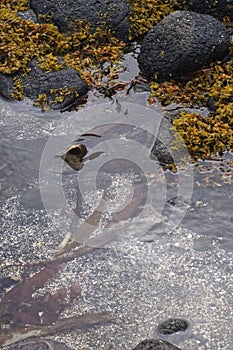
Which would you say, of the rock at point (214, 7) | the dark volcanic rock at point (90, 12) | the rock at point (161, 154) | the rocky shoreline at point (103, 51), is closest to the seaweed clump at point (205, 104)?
the rocky shoreline at point (103, 51)

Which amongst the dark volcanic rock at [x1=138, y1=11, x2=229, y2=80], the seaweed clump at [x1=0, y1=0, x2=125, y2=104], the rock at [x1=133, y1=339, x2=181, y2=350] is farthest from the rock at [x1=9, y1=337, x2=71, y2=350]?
the dark volcanic rock at [x1=138, y1=11, x2=229, y2=80]

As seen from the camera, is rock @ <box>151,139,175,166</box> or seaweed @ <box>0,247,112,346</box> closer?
seaweed @ <box>0,247,112,346</box>

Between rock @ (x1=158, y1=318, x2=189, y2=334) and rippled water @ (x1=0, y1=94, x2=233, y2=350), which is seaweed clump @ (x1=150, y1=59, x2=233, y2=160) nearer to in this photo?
rippled water @ (x1=0, y1=94, x2=233, y2=350)

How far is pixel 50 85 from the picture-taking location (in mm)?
4602

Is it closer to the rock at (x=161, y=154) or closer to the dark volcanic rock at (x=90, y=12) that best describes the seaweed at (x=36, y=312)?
the rock at (x=161, y=154)

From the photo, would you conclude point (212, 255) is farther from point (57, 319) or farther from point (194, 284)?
point (57, 319)

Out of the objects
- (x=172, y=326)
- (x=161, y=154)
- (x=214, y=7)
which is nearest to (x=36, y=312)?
(x=172, y=326)

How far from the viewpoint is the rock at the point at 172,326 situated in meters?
3.12

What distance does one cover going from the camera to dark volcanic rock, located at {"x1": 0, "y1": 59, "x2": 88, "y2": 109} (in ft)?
15.0

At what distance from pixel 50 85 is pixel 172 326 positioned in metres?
2.22

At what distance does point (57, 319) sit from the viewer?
320 cm

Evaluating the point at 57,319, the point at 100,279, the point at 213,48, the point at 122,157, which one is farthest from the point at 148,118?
the point at 57,319

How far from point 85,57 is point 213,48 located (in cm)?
104

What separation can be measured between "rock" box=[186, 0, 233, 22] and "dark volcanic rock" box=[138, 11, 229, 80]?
0.78 ft
